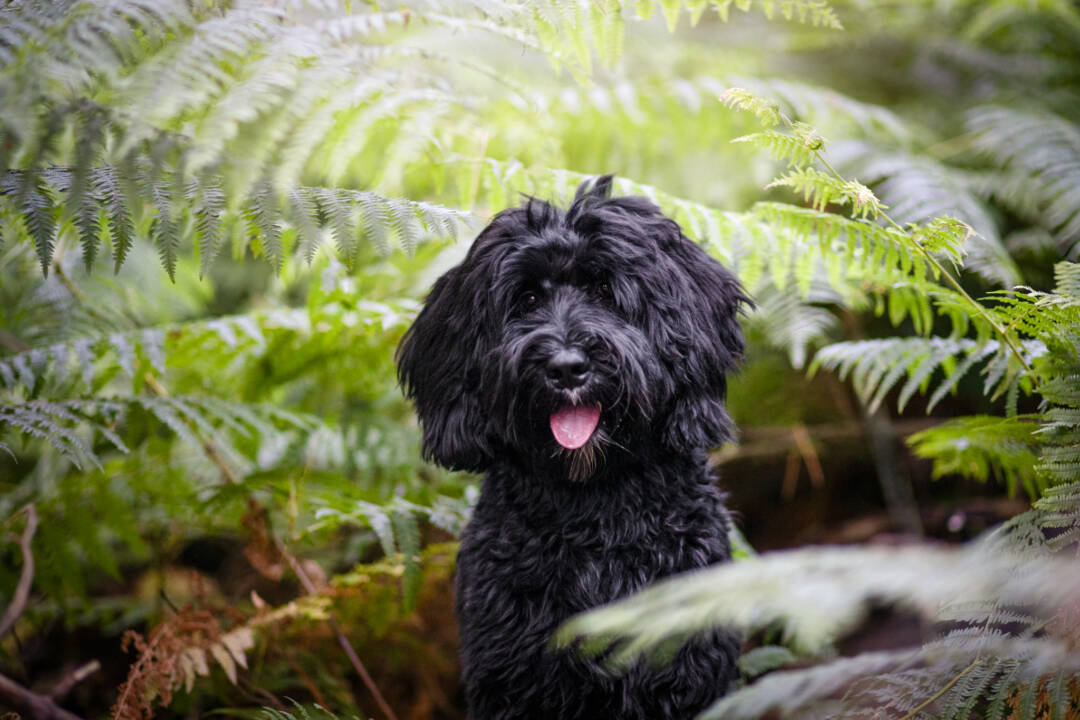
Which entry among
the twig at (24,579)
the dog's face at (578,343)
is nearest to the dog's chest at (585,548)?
the dog's face at (578,343)

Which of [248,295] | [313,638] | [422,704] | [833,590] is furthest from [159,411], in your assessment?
[248,295]

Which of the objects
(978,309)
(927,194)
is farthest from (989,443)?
(927,194)

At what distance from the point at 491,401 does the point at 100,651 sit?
278 centimetres

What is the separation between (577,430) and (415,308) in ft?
3.59

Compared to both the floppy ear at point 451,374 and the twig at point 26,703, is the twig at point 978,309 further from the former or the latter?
the twig at point 26,703

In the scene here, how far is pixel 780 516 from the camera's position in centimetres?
423

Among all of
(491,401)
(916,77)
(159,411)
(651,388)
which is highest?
(916,77)

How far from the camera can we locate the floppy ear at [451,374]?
2.25 metres

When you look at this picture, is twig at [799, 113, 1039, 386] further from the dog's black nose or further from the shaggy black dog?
the dog's black nose

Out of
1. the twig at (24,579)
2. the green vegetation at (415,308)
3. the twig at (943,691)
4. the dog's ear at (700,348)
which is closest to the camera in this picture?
the twig at (943,691)

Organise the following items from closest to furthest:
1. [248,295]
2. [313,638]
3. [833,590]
A: [833,590] → [313,638] → [248,295]

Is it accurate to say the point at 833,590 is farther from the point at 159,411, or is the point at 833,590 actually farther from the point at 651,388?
the point at 159,411

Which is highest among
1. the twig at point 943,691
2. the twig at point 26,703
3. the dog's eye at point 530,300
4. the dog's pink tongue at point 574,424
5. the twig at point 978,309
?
the twig at point 978,309

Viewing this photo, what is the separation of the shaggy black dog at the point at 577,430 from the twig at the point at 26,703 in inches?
56.1
